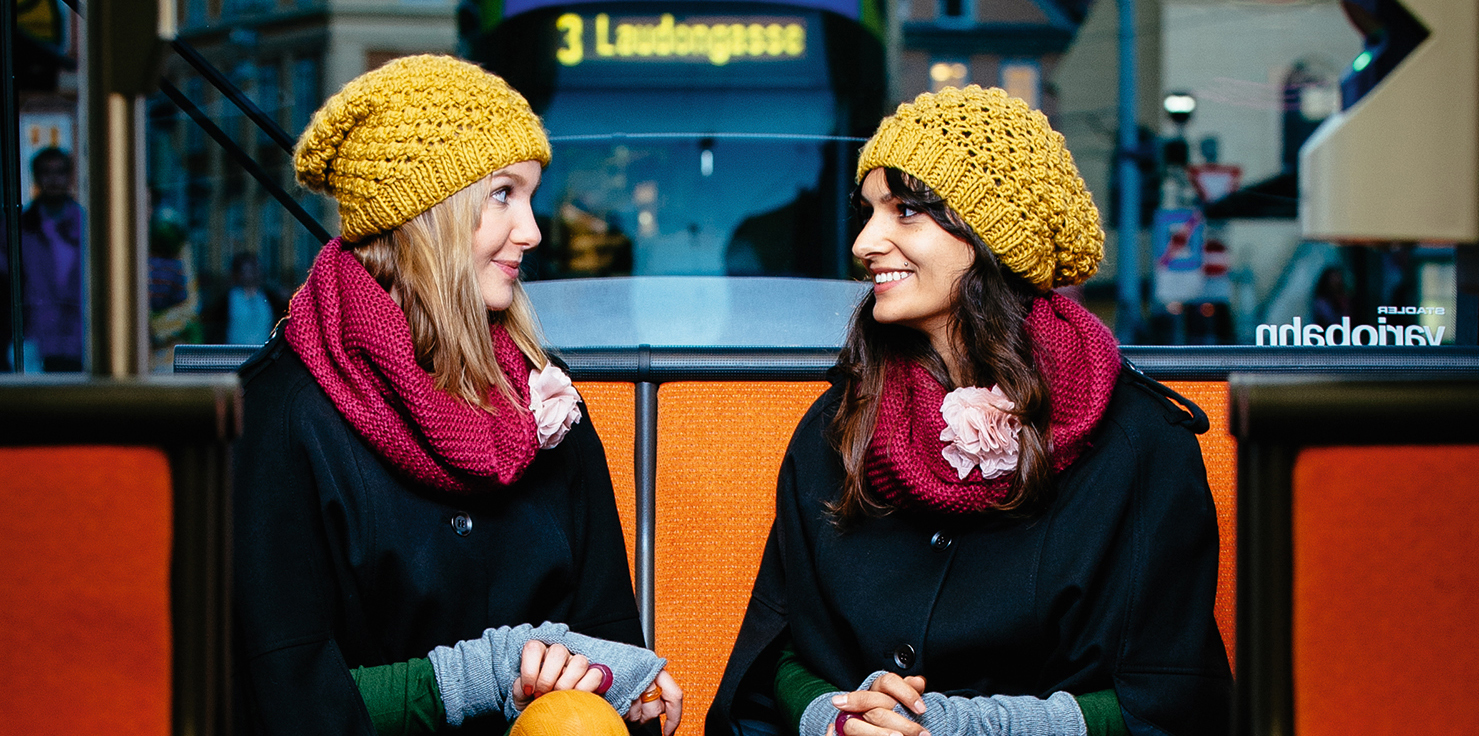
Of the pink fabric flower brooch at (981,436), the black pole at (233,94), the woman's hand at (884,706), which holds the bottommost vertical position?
the woman's hand at (884,706)

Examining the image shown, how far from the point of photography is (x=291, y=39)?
729cm

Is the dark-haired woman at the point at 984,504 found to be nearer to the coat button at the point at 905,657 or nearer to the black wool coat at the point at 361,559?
the coat button at the point at 905,657

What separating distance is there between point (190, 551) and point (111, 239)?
0.18 m

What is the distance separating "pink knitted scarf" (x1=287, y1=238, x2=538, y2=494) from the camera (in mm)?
1394

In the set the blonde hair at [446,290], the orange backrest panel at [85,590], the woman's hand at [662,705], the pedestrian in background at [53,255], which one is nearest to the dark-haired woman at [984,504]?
the woman's hand at [662,705]

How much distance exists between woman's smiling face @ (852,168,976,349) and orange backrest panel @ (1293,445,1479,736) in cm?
87

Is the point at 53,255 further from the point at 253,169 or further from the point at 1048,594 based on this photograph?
the point at 1048,594

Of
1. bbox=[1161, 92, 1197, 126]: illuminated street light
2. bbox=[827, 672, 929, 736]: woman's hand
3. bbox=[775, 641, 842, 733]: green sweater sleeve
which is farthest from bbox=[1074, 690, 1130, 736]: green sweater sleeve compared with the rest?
bbox=[1161, 92, 1197, 126]: illuminated street light

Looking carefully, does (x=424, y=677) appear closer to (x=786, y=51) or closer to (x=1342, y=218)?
(x=1342, y=218)

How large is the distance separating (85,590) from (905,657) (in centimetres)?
98

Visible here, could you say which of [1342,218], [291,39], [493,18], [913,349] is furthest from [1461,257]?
[291,39]

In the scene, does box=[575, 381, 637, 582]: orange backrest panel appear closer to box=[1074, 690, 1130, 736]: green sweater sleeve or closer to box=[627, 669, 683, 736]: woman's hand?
box=[627, 669, 683, 736]: woman's hand

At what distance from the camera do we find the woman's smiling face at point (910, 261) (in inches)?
61.2

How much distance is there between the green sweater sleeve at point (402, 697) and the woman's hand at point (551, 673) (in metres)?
0.10
